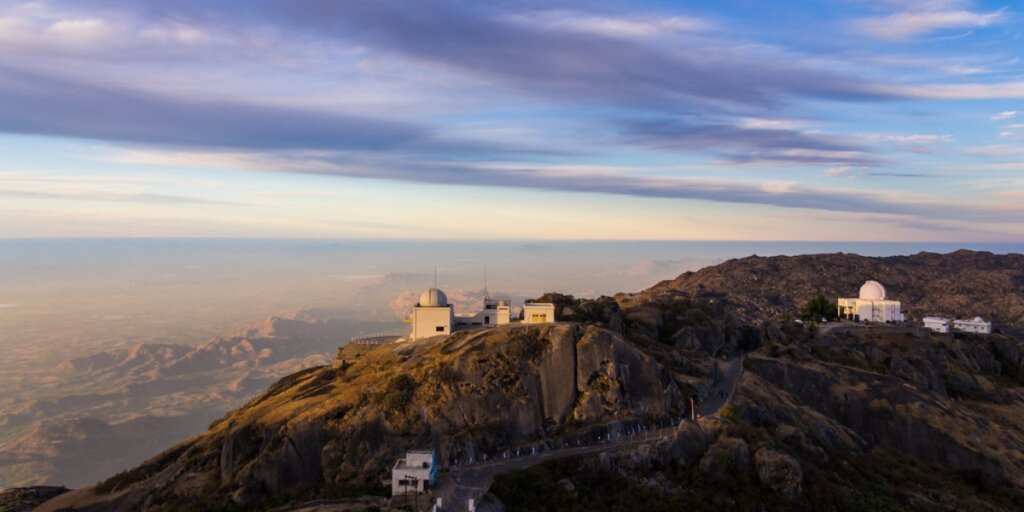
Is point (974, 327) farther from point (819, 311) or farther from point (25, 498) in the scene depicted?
point (25, 498)

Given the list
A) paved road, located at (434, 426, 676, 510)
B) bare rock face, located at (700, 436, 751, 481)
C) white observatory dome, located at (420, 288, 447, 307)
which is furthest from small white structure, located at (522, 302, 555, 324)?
bare rock face, located at (700, 436, 751, 481)

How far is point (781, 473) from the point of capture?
54.2 metres

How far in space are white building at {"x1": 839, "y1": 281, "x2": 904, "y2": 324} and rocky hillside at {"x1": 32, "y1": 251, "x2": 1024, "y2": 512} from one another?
52.1m

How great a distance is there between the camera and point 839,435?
237 ft

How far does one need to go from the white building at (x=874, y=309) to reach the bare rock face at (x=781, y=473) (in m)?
95.8

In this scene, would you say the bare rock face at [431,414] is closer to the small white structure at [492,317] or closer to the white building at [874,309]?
the small white structure at [492,317]

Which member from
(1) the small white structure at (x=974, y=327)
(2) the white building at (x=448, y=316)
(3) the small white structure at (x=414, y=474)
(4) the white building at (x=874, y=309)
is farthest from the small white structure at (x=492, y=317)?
(1) the small white structure at (x=974, y=327)

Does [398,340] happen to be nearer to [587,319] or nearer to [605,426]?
[587,319]

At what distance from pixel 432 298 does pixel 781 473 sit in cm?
4681

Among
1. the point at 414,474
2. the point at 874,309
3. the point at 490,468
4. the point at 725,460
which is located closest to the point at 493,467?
the point at 490,468

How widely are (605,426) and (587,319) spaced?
3199cm

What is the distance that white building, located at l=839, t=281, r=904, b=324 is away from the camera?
13825cm

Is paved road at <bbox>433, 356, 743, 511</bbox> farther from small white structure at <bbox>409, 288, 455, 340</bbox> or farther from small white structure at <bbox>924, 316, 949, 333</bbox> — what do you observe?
small white structure at <bbox>924, 316, 949, 333</bbox>

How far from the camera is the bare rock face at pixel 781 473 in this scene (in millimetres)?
53531
